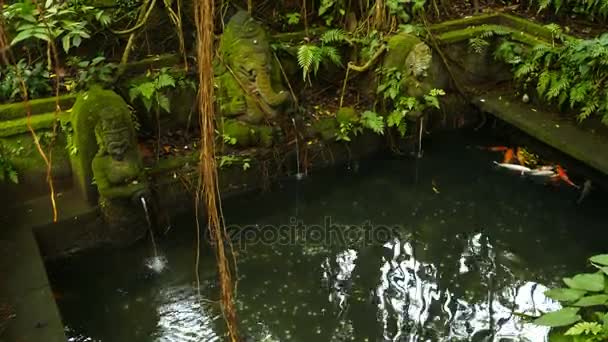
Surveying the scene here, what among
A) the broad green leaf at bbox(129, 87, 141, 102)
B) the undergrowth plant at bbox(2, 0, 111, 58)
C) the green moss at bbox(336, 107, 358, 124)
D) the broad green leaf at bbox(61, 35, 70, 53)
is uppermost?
the undergrowth plant at bbox(2, 0, 111, 58)

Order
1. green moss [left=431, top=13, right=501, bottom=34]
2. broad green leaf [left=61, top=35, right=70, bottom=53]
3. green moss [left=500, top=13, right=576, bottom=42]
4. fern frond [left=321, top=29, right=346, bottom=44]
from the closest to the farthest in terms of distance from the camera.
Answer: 1. broad green leaf [left=61, top=35, right=70, bottom=53]
2. fern frond [left=321, top=29, right=346, bottom=44]
3. green moss [left=500, top=13, right=576, bottom=42]
4. green moss [left=431, top=13, right=501, bottom=34]

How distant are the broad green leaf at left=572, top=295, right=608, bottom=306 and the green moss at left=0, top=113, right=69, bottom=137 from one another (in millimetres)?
4032

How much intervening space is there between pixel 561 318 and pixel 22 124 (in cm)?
416

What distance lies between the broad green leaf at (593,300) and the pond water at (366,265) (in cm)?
126

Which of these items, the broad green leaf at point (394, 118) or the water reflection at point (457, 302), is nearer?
the water reflection at point (457, 302)

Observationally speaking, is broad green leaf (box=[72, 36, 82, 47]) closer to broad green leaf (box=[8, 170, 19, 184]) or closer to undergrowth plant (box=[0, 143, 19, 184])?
undergrowth plant (box=[0, 143, 19, 184])

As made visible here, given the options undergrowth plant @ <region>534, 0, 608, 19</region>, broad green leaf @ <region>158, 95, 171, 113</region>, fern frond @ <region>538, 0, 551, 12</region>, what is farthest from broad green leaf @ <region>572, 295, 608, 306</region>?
fern frond @ <region>538, 0, 551, 12</region>

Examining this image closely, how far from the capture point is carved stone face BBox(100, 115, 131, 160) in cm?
483

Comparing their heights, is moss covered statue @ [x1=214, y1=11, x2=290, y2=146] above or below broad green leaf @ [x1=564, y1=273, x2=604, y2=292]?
above

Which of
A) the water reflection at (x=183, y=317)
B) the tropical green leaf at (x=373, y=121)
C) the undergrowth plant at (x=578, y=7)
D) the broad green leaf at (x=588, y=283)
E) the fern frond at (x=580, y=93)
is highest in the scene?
the undergrowth plant at (x=578, y=7)

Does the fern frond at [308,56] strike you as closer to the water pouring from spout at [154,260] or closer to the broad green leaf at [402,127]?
the broad green leaf at [402,127]

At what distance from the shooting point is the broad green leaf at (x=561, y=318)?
319 centimetres

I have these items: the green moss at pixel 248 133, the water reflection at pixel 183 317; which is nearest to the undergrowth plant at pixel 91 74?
the green moss at pixel 248 133

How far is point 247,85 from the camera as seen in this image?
579cm
